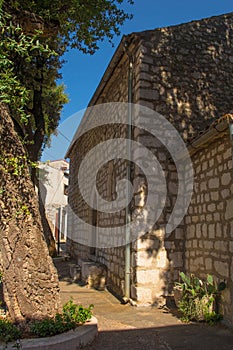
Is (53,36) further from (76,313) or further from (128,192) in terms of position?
(76,313)

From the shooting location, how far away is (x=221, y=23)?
23.8 ft

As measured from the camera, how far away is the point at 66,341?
10.7 feet

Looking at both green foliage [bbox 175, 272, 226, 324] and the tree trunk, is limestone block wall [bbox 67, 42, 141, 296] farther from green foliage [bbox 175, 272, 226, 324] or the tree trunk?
the tree trunk

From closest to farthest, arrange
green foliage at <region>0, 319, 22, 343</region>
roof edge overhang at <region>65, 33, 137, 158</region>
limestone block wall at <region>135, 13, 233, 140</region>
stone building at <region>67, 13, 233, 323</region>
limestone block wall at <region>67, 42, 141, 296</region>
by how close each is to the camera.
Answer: green foliage at <region>0, 319, 22, 343</region>, stone building at <region>67, 13, 233, 323</region>, limestone block wall at <region>135, 13, 233, 140</region>, roof edge overhang at <region>65, 33, 137, 158</region>, limestone block wall at <region>67, 42, 141, 296</region>

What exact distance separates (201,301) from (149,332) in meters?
0.93

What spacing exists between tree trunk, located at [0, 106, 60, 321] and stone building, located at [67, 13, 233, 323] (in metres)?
2.22

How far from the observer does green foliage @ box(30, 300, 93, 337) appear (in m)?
3.39

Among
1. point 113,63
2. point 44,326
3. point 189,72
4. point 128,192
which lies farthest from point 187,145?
point 44,326

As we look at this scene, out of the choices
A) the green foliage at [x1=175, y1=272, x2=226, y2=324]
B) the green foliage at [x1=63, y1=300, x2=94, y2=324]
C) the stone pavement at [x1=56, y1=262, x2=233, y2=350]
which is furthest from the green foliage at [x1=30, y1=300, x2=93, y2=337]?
the green foliage at [x1=175, y1=272, x2=226, y2=324]

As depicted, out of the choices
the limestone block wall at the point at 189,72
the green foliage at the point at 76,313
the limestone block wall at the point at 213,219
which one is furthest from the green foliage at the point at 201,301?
the limestone block wall at the point at 189,72

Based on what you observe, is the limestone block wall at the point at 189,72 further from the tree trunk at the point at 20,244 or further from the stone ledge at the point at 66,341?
the stone ledge at the point at 66,341

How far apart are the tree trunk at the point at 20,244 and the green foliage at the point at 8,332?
242mm

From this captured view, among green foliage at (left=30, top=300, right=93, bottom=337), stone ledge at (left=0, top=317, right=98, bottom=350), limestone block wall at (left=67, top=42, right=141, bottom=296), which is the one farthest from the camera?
limestone block wall at (left=67, top=42, right=141, bottom=296)

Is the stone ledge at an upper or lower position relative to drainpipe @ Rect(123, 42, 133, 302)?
lower
